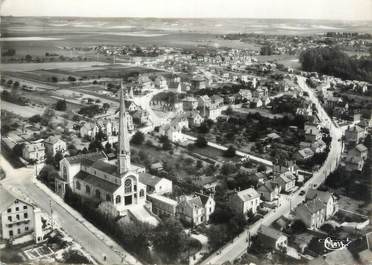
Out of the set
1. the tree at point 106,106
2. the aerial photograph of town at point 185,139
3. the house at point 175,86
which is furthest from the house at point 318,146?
the tree at point 106,106

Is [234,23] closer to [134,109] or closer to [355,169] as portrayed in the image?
[134,109]

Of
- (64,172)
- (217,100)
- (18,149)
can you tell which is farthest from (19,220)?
(217,100)

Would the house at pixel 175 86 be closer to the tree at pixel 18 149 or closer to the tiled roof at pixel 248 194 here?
the tiled roof at pixel 248 194

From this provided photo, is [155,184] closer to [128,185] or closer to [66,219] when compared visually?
[128,185]

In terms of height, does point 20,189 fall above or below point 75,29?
below

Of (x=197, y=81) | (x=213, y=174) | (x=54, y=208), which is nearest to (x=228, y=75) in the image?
(x=197, y=81)

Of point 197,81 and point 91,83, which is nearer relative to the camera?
point 91,83

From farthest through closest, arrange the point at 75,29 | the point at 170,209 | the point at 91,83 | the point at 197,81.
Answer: the point at 197,81 < the point at 91,83 < the point at 75,29 < the point at 170,209
